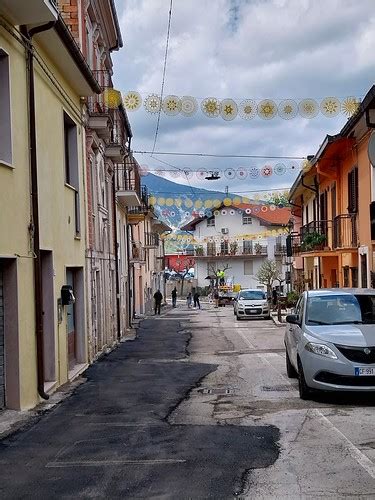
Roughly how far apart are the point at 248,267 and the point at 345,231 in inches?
2153

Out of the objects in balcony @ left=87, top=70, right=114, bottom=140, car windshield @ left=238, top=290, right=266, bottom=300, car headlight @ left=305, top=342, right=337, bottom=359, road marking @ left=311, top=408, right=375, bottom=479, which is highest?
balcony @ left=87, top=70, right=114, bottom=140

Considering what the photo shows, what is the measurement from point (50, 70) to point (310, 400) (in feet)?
22.9

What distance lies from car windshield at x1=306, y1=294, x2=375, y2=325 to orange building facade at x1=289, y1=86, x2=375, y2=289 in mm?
4414

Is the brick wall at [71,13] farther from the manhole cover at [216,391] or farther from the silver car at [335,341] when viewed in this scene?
the manhole cover at [216,391]

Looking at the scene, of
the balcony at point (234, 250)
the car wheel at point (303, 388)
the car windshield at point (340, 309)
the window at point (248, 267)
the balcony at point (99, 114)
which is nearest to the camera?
the car wheel at point (303, 388)

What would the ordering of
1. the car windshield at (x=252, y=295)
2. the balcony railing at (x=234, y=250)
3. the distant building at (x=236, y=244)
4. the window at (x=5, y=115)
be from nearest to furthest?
the window at (x=5, y=115) < the car windshield at (x=252, y=295) < the distant building at (x=236, y=244) < the balcony railing at (x=234, y=250)

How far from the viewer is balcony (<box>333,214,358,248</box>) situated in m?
22.1

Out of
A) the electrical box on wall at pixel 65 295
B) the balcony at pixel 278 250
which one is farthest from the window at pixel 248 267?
the electrical box on wall at pixel 65 295

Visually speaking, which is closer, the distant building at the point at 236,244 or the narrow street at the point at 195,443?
the narrow street at the point at 195,443

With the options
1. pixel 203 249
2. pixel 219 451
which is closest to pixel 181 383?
pixel 219 451

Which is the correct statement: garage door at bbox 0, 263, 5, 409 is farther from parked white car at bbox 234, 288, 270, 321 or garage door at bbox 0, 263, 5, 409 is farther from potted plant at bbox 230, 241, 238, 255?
potted plant at bbox 230, 241, 238, 255

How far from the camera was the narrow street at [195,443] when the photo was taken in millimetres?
6152

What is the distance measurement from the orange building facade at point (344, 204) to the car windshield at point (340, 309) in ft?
14.5

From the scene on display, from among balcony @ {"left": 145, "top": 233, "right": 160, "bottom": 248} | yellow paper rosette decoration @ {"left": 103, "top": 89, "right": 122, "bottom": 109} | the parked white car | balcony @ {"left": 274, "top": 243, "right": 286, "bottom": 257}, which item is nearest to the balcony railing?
balcony @ {"left": 274, "top": 243, "right": 286, "bottom": 257}
